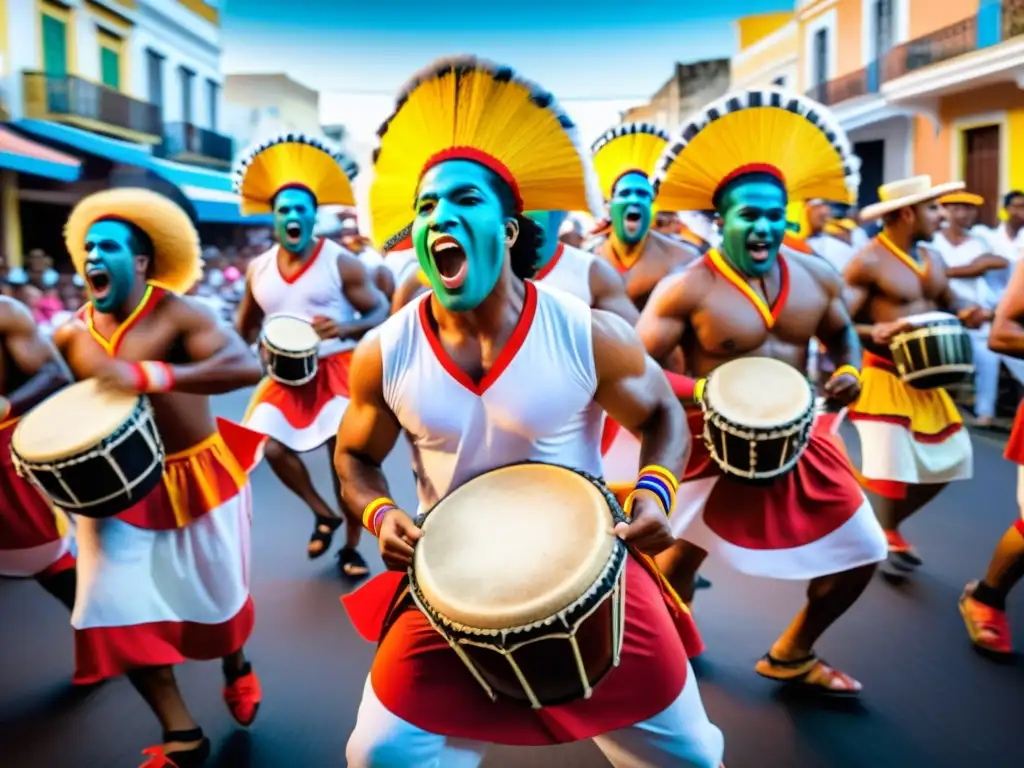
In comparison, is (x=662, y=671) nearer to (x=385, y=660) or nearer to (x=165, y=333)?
(x=385, y=660)

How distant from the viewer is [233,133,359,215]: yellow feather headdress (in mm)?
4992

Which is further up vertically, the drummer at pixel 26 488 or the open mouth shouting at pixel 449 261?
the open mouth shouting at pixel 449 261

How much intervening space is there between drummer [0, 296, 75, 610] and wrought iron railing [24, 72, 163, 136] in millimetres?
11261

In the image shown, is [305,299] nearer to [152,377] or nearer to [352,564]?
[352,564]

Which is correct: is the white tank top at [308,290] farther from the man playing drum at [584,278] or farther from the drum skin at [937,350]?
the drum skin at [937,350]

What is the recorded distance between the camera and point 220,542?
119 inches

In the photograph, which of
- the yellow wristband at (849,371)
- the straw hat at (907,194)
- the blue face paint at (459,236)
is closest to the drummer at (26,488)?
the blue face paint at (459,236)

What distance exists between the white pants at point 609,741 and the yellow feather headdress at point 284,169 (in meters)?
3.69

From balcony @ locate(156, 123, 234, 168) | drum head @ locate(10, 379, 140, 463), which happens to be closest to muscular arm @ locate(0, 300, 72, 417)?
drum head @ locate(10, 379, 140, 463)

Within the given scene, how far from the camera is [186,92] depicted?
19.6 metres

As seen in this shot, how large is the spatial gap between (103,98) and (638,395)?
1482cm

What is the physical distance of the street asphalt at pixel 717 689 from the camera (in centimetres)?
293

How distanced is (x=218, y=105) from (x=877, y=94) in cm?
1434

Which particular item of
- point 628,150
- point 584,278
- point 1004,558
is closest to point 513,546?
point 1004,558
